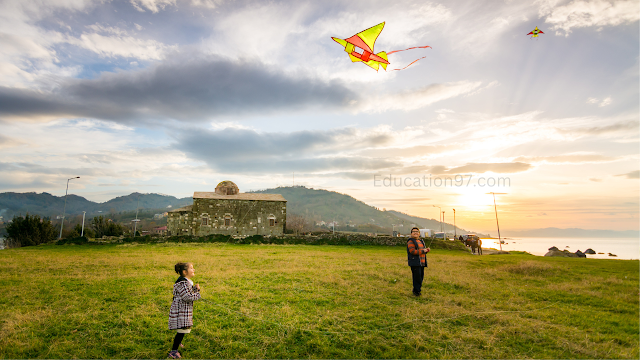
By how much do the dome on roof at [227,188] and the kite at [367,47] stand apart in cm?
3818

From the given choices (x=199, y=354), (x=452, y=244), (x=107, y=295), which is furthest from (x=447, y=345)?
(x=452, y=244)

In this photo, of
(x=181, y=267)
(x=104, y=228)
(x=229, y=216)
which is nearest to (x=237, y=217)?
(x=229, y=216)

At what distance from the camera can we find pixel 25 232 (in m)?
31.8

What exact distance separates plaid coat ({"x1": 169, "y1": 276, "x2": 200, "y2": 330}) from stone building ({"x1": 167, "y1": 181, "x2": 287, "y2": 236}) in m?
35.8

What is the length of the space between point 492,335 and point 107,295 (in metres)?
11.4

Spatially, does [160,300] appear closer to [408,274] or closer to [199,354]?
[199,354]

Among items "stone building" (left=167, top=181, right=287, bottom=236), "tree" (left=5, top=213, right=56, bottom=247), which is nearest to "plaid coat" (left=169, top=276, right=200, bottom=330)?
"stone building" (left=167, top=181, right=287, bottom=236)

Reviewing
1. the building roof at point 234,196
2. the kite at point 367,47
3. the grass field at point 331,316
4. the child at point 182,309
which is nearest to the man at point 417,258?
the grass field at point 331,316

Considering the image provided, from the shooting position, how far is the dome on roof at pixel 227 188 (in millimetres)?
43625

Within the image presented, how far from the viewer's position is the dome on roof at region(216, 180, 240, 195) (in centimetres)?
4362

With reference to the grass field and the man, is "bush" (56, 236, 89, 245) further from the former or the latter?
the man

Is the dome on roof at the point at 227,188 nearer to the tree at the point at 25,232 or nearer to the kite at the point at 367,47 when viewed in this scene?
the tree at the point at 25,232

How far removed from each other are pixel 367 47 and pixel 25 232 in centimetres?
4190

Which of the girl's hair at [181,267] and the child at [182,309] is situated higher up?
the girl's hair at [181,267]
